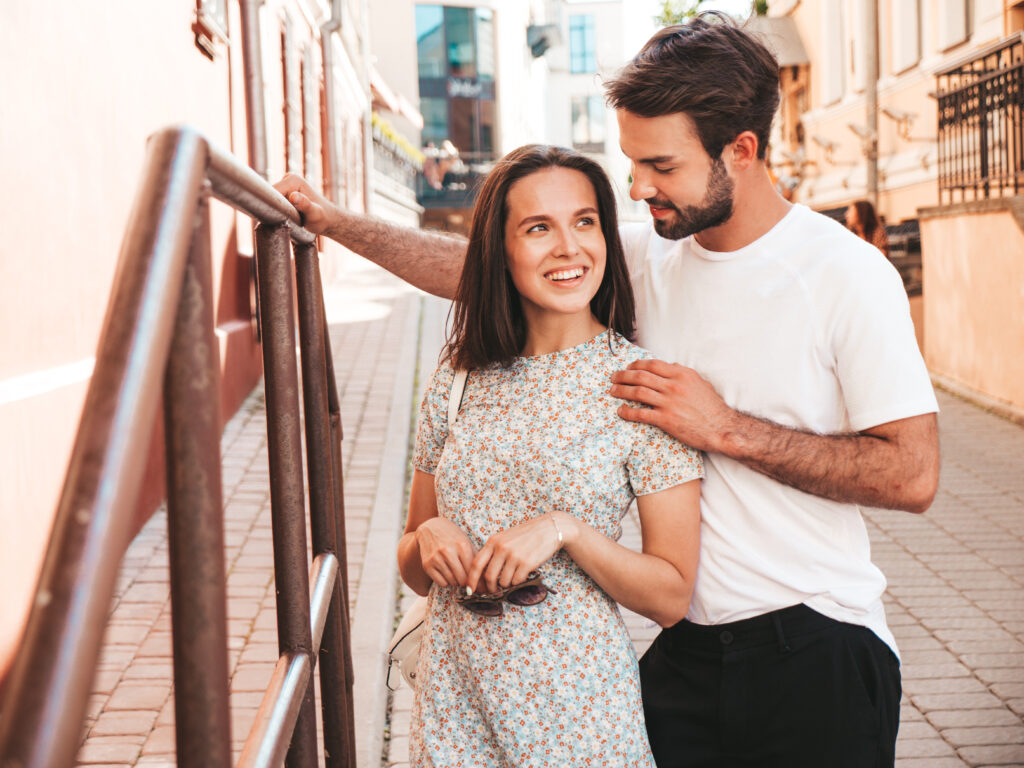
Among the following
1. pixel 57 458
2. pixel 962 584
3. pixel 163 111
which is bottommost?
pixel 962 584

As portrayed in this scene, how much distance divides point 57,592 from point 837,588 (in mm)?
1789

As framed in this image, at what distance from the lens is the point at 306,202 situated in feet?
7.54

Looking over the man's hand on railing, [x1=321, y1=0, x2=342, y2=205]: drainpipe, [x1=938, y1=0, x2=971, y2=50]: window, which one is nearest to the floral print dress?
the man's hand on railing

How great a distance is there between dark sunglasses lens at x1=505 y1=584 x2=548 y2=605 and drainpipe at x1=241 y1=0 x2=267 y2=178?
8.49 meters

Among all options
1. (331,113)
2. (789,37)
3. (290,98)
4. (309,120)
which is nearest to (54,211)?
(290,98)

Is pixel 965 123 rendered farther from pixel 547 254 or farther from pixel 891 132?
pixel 547 254

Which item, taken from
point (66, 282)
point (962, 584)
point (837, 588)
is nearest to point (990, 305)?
point (962, 584)

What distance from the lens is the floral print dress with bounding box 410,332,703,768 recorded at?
1981 millimetres

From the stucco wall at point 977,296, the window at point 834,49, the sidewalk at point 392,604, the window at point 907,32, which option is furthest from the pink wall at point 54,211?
the window at point 834,49

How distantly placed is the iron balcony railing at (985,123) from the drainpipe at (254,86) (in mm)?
6362

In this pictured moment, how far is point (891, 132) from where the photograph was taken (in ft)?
52.0

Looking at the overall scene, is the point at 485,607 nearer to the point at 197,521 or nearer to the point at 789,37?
the point at 197,521

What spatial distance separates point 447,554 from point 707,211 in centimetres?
86

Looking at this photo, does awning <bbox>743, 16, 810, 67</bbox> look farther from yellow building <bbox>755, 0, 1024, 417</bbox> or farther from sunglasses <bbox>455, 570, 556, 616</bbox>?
sunglasses <bbox>455, 570, 556, 616</bbox>
